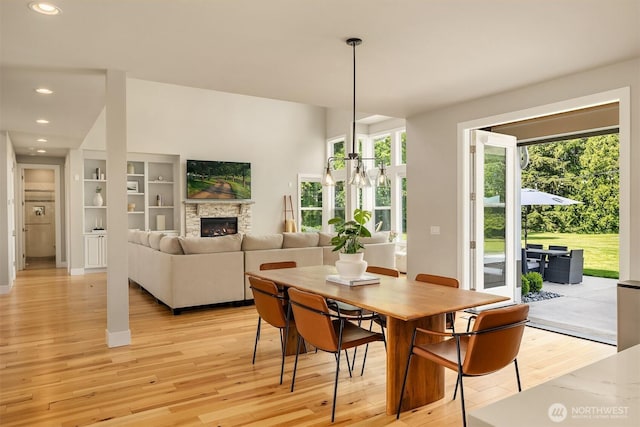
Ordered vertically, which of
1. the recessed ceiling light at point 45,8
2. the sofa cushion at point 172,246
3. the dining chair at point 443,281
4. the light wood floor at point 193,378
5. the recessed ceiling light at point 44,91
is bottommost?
the light wood floor at point 193,378

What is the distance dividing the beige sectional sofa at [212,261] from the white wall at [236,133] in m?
4.09

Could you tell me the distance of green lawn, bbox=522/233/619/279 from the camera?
9445 mm

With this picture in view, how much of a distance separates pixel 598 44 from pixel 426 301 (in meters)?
2.58

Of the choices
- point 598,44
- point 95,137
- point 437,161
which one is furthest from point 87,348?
point 95,137

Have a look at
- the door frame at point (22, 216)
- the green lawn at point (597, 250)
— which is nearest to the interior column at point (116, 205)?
the door frame at point (22, 216)

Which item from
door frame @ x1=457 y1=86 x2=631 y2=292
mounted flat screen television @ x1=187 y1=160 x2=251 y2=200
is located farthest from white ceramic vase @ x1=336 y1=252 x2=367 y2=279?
mounted flat screen television @ x1=187 y1=160 x2=251 y2=200

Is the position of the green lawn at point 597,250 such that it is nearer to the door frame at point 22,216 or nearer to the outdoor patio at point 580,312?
the outdoor patio at point 580,312

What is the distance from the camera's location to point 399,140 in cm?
1021

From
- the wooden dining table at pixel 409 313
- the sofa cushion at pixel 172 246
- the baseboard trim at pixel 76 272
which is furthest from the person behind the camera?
the baseboard trim at pixel 76 272

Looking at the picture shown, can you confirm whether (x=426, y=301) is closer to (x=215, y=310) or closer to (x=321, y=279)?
(x=321, y=279)

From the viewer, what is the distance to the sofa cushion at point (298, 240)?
612cm

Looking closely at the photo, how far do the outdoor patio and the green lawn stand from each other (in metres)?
1.97

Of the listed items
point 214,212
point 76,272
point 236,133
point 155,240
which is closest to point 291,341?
point 155,240

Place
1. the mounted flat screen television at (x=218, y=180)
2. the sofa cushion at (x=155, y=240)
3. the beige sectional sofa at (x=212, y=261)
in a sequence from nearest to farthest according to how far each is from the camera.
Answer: the beige sectional sofa at (x=212, y=261) < the sofa cushion at (x=155, y=240) < the mounted flat screen television at (x=218, y=180)
